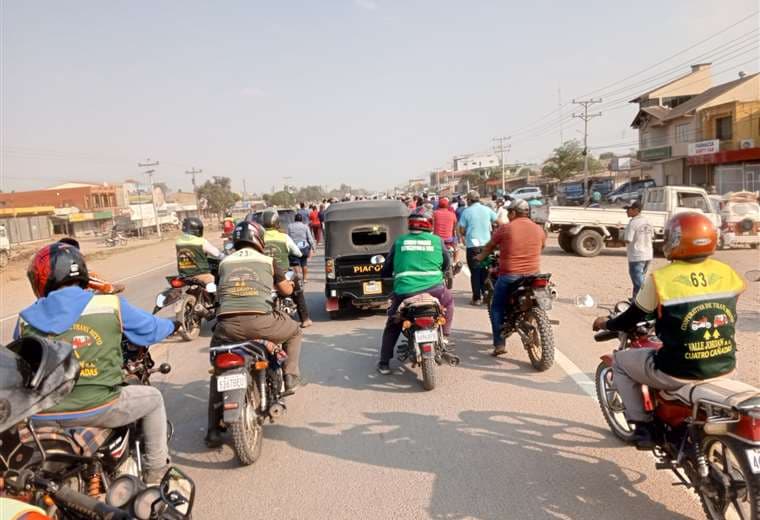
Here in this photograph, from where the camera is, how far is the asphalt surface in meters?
3.73

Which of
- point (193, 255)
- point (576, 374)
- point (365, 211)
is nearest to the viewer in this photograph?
point (576, 374)

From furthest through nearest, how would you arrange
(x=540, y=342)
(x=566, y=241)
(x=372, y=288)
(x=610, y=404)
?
(x=566, y=241) < (x=372, y=288) < (x=540, y=342) < (x=610, y=404)

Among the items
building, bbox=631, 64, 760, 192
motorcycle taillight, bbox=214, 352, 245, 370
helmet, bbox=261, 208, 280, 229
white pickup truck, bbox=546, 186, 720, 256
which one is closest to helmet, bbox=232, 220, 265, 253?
motorcycle taillight, bbox=214, 352, 245, 370

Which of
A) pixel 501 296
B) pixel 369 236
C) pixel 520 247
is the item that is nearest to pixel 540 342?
pixel 501 296

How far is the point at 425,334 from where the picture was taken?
19.1 feet

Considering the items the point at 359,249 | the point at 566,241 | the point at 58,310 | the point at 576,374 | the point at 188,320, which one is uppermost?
the point at 58,310

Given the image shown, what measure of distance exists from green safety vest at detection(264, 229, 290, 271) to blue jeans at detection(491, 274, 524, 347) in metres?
3.81

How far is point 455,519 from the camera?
3564 mm

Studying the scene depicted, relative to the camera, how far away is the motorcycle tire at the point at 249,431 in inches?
169

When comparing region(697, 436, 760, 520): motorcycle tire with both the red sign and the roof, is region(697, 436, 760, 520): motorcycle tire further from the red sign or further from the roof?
the red sign

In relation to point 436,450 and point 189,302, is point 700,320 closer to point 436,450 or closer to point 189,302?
point 436,450

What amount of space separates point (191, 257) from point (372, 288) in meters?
2.94

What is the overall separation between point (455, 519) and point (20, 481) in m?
2.34

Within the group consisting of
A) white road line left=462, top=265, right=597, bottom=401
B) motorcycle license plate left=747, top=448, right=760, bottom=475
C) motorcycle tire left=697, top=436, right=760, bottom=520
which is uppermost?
motorcycle license plate left=747, top=448, right=760, bottom=475
